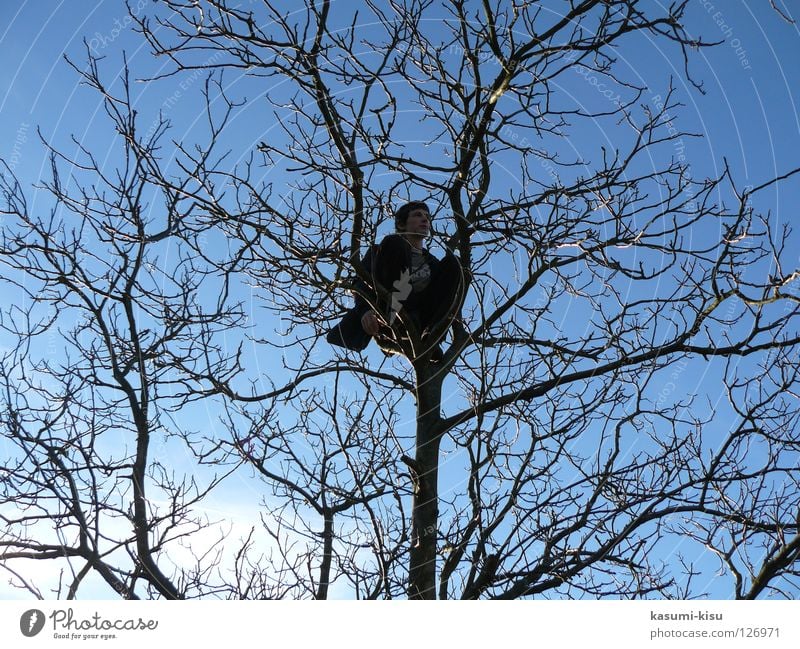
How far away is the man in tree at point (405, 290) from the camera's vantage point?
4.81 meters

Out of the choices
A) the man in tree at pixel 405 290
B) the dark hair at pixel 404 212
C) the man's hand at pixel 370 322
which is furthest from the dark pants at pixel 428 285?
the dark hair at pixel 404 212

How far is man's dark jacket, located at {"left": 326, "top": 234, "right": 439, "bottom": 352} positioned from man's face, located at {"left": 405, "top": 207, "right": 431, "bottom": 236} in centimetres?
22

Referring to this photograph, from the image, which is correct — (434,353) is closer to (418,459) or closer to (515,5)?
(418,459)

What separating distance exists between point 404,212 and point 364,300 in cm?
76

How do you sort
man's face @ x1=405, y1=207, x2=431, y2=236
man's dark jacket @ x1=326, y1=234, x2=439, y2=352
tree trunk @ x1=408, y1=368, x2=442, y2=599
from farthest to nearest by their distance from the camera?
man's face @ x1=405, y1=207, x2=431, y2=236, man's dark jacket @ x1=326, y1=234, x2=439, y2=352, tree trunk @ x1=408, y1=368, x2=442, y2=599

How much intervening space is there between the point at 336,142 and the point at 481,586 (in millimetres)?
2703

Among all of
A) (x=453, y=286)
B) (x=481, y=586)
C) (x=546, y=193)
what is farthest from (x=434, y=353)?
(x=481, y=586)

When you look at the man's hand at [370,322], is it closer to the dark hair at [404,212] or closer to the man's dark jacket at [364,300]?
the man's dark jacket at [364,300]

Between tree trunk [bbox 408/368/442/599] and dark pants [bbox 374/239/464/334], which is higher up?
dark pants [bbox 374/239/464/334]

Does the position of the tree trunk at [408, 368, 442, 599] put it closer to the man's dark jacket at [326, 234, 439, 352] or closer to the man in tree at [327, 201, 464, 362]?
the man in tree at [327, 201, 464, 362]

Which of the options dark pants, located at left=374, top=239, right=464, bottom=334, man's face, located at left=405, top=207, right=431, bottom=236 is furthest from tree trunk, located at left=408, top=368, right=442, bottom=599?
man's face, located at left=405, top=207, right=431, bottom=236

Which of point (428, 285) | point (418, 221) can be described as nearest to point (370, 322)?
point (428, 285)

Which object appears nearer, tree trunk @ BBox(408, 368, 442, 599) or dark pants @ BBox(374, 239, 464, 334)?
tree trunk @ BBox(408, 368, 442, 599)

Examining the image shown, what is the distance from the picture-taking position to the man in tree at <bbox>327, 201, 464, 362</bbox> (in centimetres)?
481
